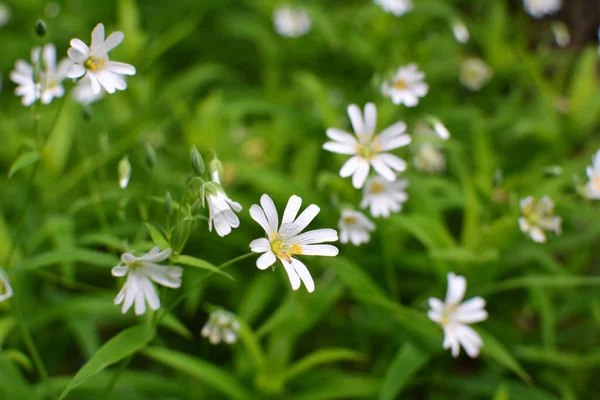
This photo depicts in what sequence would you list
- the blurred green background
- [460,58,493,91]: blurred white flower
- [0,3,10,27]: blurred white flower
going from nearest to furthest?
1. the blurred green background
2. [460,58,493,91]: blurred white flower
3. [0,3,10,27]: blurred white flower

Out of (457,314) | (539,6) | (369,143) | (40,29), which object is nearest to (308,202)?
(369,143)

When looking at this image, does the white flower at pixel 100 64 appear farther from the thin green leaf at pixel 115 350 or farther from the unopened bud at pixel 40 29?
the thin green leaf at pixel 115 350

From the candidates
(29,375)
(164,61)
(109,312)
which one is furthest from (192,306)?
(164,61)

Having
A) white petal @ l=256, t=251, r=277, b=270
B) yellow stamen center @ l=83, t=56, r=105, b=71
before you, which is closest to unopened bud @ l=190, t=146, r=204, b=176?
white petal @ l=256, t=251, r=277, b=270

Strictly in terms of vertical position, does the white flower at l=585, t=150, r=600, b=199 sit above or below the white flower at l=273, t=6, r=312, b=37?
below

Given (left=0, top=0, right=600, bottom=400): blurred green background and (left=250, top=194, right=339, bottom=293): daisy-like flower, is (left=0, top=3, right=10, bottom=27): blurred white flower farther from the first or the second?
(left=250, top=194, right=339, bottom=293): daisy-like flower

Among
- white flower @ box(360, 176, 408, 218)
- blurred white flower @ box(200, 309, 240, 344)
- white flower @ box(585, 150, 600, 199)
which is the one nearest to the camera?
blurred white flower @ box(200, 309, 240, 344)

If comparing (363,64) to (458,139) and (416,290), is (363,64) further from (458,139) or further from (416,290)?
(416,290)

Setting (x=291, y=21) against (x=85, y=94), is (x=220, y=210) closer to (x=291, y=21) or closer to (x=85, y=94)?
(x=85, y=94)
